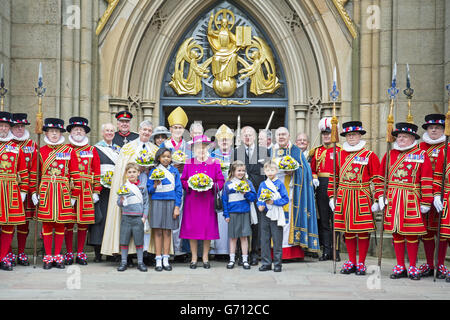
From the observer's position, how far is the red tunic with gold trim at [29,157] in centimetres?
838

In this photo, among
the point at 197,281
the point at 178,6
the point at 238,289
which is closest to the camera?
the point at 238,289

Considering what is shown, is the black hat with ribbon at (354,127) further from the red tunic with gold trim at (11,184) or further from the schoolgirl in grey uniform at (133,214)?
Answer: the red tunic with gold trim at (11,184)

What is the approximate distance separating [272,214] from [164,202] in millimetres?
1390

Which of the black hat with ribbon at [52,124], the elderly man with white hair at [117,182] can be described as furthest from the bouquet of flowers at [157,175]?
the black hat with ribbon at [52,124]

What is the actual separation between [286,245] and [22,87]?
16.3 ft

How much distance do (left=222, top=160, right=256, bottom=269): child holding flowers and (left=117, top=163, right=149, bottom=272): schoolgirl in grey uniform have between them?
3.54 ft

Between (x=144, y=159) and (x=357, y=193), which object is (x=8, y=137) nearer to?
(x=144, y=159)

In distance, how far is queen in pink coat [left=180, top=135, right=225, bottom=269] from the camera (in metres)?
8.34

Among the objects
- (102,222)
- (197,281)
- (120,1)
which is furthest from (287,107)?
(197,281)

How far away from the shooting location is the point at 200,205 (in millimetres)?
8438

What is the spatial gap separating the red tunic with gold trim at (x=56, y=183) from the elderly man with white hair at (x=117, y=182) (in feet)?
1.62

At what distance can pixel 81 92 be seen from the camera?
10.5 m

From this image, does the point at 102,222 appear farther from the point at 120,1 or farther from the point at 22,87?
the point at 120,1

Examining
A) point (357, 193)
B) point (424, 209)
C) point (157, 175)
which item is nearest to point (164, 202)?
point (157, 175)
